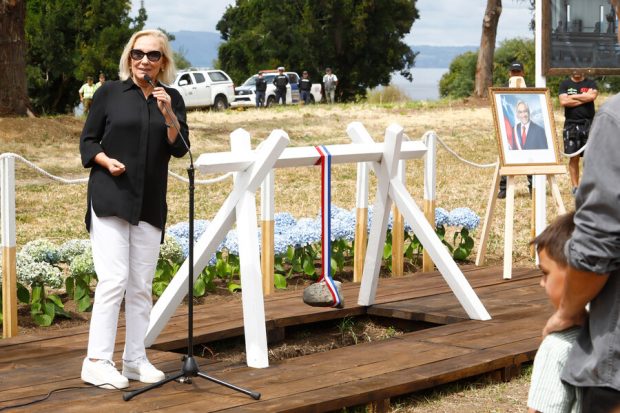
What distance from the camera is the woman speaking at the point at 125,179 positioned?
17.7 feet

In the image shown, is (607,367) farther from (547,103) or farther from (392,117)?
(392,117)

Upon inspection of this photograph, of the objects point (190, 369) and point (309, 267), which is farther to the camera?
point (309, 267)

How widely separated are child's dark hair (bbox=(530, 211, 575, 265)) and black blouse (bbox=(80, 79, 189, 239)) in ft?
8.97

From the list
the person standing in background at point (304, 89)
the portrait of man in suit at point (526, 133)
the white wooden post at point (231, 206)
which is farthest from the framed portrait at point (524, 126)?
the person standing in background at point (304, 89)

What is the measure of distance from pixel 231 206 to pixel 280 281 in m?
2.78

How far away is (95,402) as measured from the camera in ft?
17.1

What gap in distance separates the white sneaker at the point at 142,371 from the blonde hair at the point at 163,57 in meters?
1.39

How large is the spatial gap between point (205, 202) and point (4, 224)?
8.40 m

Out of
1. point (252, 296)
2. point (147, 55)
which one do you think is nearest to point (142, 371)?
point (252, 296)

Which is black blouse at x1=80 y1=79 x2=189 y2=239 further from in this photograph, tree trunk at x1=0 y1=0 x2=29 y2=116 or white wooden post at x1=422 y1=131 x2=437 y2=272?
tree trunk at x1=0 y1=0 x2=29 y2=116

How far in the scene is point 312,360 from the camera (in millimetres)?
6141

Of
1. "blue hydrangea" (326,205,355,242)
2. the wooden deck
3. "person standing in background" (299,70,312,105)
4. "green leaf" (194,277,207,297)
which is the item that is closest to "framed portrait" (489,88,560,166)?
"blue hydrangea" (326,205,355,242)

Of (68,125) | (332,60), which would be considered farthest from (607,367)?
(332,60)

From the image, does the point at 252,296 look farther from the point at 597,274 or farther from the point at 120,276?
the point at 597,274
